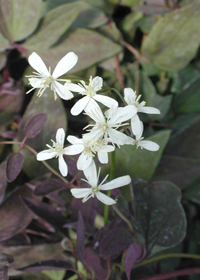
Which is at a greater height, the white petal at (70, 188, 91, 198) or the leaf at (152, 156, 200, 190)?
the white petal at (70, 188, 91, 198)

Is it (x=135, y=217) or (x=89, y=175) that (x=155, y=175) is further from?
(x=89, y=175)

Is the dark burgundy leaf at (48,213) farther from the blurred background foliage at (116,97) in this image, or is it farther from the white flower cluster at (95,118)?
the white flower cluster at (95,118)

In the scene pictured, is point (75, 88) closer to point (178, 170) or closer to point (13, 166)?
point (13, 166)

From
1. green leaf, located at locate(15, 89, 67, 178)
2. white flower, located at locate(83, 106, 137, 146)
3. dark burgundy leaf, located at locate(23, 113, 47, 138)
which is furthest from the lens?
green leaf, located at locate(15, 89, 67, 178)

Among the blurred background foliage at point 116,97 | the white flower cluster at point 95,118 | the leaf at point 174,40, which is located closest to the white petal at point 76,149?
the white flower cluster at point 95,118

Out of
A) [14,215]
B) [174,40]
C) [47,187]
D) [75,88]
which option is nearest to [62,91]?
[75,88]

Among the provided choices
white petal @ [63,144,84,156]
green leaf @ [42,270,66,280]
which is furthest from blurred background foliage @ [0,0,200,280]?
white petal @ [63,144,84,156]

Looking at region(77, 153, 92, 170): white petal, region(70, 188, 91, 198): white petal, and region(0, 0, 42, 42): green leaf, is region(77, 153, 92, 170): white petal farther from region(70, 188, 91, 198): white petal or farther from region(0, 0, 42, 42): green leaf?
region(0, 0, 42, 42): green leaf
